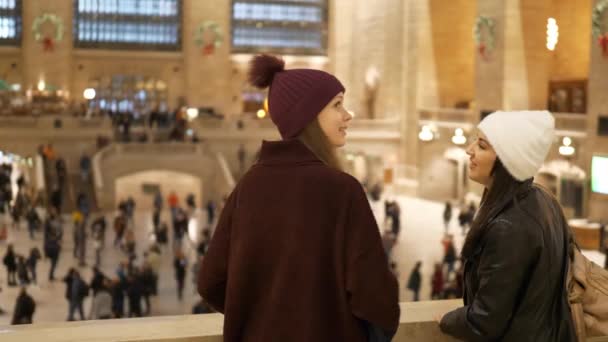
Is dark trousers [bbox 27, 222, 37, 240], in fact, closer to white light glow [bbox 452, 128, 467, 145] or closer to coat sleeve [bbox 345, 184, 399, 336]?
white light glow [bbox 452, 128, 467, 145]

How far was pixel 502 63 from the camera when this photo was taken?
97.5 ft

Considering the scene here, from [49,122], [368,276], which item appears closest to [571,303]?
[368,276]

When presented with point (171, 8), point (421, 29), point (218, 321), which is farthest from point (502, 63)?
point (218, 321)

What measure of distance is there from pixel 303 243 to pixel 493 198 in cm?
88

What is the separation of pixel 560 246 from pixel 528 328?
12.1 inches

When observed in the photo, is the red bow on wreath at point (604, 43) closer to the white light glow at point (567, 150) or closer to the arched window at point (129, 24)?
the white light glow at point (567, 150)

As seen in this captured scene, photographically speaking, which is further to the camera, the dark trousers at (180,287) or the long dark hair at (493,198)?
the dark trousers at (180,287)

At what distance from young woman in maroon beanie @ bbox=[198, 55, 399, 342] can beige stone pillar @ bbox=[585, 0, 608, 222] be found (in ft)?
72.4

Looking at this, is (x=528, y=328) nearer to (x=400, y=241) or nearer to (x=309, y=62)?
(x=400, y=241)

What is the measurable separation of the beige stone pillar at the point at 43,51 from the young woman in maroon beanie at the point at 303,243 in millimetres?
38813

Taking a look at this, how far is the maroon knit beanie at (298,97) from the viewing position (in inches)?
111

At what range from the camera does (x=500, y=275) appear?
3.03 m

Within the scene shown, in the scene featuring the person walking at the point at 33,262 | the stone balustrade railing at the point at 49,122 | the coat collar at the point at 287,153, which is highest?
the coat collar at the point at 287,153

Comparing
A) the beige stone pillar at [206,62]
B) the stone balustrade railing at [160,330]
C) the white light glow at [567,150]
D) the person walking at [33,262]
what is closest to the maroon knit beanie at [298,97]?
the stone balustrade railing at [160,330]
